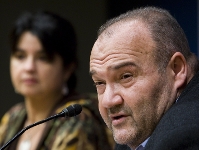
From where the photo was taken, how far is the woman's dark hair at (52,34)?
3.28 meters

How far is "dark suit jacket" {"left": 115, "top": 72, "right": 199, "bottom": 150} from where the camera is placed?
1.59 meters

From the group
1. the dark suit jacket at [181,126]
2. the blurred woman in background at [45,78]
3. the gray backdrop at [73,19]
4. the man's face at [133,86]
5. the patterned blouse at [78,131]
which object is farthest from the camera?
the gray backdrop at [73,19]

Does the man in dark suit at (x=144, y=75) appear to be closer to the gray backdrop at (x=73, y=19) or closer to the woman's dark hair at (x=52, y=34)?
the woman's dark hair at (x=52, y=34)

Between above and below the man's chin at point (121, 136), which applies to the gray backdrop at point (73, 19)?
below

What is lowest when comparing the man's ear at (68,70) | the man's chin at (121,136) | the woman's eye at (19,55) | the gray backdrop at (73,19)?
the gray backdrop at (73,19)

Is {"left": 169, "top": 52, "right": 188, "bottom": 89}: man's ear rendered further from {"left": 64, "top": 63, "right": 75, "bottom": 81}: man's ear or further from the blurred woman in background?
{"left": 64, "top": 63, "right": 75, "bottom": 81}: man's ear

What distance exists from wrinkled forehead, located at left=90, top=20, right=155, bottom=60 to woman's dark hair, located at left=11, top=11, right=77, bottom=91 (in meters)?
1.38

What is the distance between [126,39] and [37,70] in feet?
4.90

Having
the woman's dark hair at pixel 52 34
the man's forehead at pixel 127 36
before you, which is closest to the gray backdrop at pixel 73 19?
the woman's dark hair at pixel 52 34

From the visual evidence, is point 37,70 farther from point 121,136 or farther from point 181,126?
point 181,126

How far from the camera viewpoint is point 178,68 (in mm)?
1856

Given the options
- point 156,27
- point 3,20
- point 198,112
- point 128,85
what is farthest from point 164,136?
point 3,20

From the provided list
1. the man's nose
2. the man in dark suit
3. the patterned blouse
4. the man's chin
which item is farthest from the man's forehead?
the patterned blouse

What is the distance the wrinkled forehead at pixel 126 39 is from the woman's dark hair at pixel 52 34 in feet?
4.52
